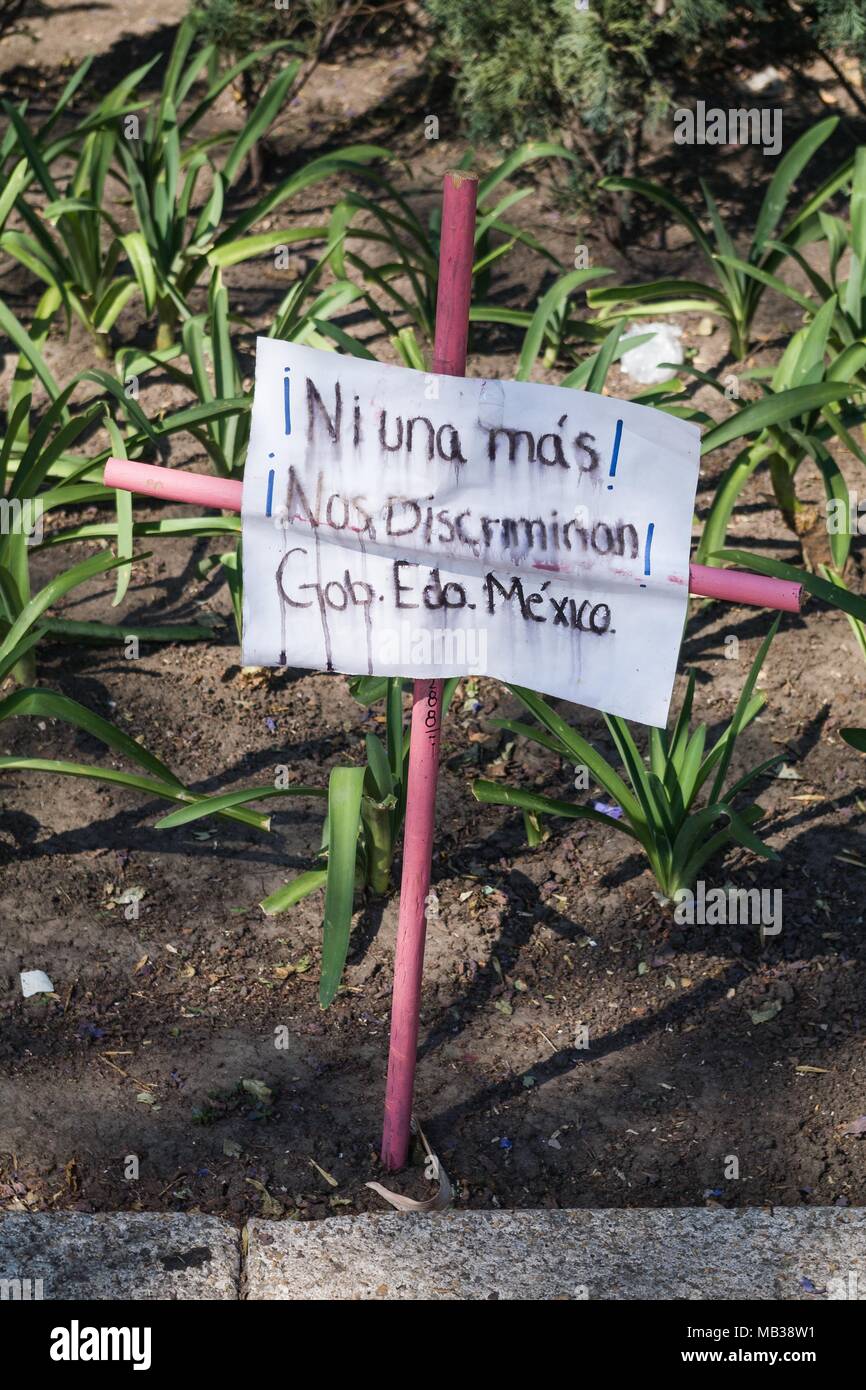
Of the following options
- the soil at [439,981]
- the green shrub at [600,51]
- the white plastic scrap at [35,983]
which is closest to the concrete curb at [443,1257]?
the soil at [439,981]

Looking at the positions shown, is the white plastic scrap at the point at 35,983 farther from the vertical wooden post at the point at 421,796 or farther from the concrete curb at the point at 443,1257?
the vertical wooden post at the point at 421,796

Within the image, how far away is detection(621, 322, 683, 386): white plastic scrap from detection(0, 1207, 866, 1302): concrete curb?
2.30 meters

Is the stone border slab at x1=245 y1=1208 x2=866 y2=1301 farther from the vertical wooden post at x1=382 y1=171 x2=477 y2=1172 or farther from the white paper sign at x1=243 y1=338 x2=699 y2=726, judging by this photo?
the white paper sign at x1=243 y1=338 x2=699 y2=726

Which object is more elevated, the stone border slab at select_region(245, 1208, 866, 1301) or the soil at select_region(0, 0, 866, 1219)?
the soil at select_region(0, 0, 866, 1219)

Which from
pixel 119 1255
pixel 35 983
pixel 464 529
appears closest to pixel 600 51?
pixel 464 529

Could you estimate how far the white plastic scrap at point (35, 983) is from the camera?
7.22ft

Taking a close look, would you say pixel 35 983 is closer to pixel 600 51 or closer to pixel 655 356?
pixel 655 356

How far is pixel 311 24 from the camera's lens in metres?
4.68

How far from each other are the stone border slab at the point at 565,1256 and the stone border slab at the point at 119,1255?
5 centimetres

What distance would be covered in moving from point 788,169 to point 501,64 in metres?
0.81

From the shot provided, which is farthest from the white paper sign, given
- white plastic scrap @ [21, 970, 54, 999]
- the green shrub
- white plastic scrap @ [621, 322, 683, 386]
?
the green shrub

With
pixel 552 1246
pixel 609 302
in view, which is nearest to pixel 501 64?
pixel 609 302

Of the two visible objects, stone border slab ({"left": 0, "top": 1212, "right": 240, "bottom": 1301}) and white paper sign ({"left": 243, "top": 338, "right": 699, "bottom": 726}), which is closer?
white paper sign ({"left": 243, "top": 338, "right": 699, "bottom": 726})

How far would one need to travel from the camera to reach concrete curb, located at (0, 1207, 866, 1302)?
1738mm
